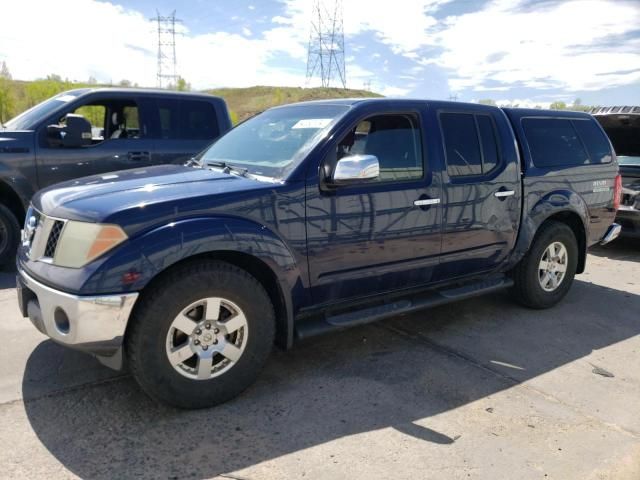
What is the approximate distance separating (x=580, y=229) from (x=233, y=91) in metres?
94.5

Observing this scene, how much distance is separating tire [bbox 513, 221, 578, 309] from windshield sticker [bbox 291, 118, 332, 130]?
2.38 meters

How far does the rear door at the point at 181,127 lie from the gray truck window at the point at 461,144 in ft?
11.2

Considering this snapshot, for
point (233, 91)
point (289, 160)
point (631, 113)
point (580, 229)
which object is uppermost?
point (233, 91)

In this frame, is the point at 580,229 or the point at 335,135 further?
the point at 580,229

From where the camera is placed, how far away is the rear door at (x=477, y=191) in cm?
423

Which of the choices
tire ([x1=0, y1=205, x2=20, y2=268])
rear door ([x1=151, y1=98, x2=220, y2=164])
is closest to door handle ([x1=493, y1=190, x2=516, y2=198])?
rear door ([x1=151, y1=98, x2=220, y2=164])

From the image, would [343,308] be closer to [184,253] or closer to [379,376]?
[379,376]

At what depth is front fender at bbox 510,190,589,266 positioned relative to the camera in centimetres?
482

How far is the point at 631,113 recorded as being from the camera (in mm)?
7926

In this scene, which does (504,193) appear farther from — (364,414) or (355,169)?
(364,414)

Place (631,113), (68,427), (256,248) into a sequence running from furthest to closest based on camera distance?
(631,113), (256,248), (68,427)

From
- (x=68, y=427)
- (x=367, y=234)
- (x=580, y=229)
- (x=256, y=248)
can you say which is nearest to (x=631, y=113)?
(x=580, y=229)

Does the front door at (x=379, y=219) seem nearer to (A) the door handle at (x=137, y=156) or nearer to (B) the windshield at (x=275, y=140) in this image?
(B) the windshield at (x=275, y=140)

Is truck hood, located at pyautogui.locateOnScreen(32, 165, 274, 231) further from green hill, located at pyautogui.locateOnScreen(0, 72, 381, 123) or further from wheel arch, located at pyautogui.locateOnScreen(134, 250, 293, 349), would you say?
green hill, located at pyautogui.locateOnScreen(0, 72, 381, 123)
